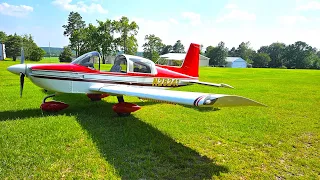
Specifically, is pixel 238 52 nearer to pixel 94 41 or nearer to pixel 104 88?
pixel 94 41

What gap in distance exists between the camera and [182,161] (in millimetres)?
4246

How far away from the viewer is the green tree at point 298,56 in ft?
337

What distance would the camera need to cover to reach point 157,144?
499cm

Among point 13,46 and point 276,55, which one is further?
point 276,55

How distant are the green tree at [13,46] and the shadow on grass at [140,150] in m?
90.3

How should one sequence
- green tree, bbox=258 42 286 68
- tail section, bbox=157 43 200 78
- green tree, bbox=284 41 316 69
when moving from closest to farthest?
tail section, bbox=157 43 200 78
green tree, bbox=284 41 316 69
green tree, bbox=258 42 286 68

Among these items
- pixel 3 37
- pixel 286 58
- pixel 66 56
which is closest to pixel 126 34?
pixel 66 56

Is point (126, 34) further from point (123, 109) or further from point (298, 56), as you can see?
point (298, 56)

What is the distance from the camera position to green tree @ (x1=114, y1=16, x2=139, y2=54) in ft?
209

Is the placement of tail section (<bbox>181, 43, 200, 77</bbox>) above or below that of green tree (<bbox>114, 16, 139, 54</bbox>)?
below

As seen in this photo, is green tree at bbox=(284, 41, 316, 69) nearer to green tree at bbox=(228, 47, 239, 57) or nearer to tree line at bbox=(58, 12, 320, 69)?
tree line at bbox=(58, 12, 320, 69)

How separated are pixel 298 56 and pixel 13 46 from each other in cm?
11962

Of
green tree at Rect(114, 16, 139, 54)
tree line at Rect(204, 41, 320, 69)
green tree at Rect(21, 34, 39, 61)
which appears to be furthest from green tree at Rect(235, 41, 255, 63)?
green tree at Rect(21, 34, 39, 61)

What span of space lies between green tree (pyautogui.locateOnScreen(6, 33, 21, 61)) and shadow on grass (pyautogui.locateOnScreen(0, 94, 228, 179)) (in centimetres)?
9030
